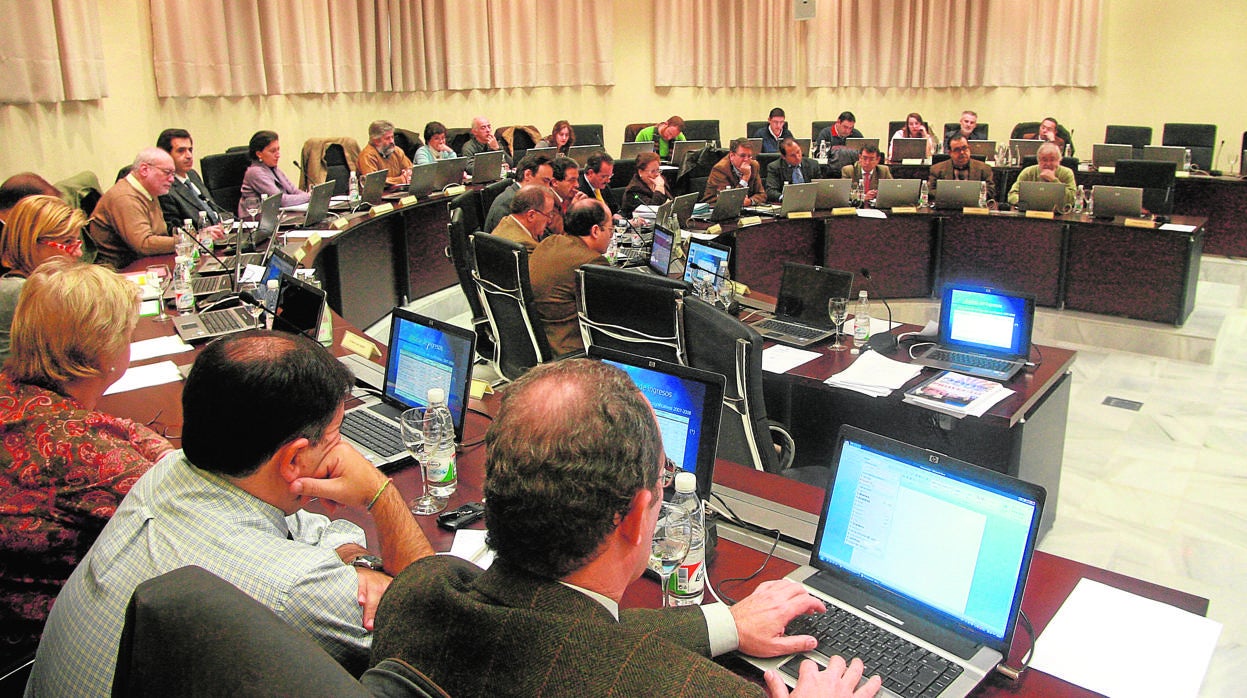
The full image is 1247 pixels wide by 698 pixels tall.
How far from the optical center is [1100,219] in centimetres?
590

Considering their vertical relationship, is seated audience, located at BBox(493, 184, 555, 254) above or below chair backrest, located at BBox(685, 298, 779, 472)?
above

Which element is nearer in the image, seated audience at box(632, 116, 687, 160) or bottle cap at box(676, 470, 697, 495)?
bottle cap at box(676, 470, 697, 495)

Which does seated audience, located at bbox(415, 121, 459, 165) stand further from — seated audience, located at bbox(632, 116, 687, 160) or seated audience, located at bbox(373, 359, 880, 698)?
seated audience, located at bbox(373, 359, 880, 698)

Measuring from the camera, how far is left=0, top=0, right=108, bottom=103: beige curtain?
5449 mm

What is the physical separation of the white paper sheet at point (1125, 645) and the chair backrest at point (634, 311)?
1.47m

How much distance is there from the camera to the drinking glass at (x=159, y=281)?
11.7ft

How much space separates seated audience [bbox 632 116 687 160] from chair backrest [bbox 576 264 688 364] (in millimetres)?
6327

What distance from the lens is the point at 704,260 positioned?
400cm

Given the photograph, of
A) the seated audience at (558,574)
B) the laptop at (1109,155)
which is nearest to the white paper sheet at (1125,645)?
the seated audience at (558,574)

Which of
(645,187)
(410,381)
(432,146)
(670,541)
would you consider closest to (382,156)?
(432,146)

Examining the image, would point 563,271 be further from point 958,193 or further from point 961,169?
point 961,169

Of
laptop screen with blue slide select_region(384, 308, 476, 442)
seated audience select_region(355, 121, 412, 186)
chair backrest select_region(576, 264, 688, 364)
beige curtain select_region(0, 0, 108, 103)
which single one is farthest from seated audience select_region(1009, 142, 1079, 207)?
beige curtain select_region(0, 0, 108, 103)

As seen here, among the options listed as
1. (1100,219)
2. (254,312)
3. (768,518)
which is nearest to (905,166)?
(1100,219)

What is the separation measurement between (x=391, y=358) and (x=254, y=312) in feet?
3.86
